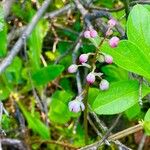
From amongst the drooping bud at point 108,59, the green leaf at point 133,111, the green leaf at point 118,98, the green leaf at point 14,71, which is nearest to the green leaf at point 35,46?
the green leaf at point 14,71

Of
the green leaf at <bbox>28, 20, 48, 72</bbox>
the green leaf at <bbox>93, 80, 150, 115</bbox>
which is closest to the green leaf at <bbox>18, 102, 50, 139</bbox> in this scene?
the green leaf at <bbox>28, 20, 48, 72</bbox>

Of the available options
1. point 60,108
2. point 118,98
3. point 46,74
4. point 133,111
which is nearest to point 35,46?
point 46,74

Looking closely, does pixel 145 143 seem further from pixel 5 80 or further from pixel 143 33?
pixel 143 33

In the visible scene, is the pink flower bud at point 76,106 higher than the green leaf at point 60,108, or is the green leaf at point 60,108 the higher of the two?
the pink flower bud at point 76,106

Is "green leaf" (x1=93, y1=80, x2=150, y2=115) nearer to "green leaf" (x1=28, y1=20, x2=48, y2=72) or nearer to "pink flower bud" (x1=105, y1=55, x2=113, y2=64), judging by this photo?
"pink flower bud" (x1=105, y1=55, x2=113, y2=64)

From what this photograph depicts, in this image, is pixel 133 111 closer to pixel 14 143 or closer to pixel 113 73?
pixel 113 73

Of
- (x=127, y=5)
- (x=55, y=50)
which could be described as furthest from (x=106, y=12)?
(x=55, y=50)

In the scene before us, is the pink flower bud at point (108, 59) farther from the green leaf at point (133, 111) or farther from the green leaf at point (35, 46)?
the green leaf at point (35, 46)
